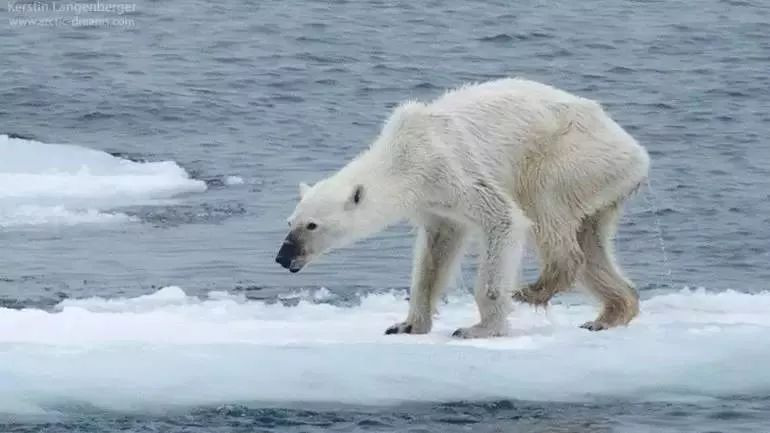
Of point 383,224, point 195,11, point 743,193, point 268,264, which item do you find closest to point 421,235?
point 383,224

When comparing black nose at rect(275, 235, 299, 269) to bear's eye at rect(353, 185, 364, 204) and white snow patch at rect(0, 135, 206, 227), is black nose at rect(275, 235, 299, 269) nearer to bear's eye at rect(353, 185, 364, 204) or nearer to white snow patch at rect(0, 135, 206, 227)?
bear's eye at rect(353, 185, 364, 204)

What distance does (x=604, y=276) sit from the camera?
9523 mm

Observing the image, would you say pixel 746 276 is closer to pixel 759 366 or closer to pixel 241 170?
pixel 759 366

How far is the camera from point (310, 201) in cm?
873

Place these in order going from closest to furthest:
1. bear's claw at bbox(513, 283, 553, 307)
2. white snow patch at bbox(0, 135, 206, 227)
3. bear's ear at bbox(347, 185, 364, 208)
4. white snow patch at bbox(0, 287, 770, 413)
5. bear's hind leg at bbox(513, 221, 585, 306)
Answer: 1. white snow patch at bbox(0, 287, 770, 413)
2. bear's ear at bbox(347, 185, 364, 208)
3. bear's hind leg at bbox(513, 221, 585, 306)
4. bear's claw at bbox(513, 283, 553, 307)
5. white snow patch at bbox(0, 135, 206, 227)

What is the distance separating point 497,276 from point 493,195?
0.42 meters

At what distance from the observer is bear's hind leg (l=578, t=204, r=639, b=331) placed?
31.2 ft

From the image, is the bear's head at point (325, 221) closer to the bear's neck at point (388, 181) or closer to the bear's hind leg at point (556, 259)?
the bear's neck at point (388, 181)

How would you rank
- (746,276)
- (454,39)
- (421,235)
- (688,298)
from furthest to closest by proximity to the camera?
1. (454,39)
2. (746,276)
3. (688,298)
4. (421,235)

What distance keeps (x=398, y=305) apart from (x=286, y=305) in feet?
2.83

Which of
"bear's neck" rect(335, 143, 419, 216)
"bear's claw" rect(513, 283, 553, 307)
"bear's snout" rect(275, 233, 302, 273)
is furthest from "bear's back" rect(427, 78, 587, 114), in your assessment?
"bear's snout" rect(275, 233, 302, 273)

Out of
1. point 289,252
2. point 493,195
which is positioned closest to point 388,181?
point 493,195

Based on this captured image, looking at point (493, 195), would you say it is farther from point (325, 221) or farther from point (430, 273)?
point (325, 221)

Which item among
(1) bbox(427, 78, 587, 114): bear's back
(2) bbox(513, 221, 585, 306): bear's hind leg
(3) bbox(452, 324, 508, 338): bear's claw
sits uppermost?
(1) bbox(427, 78, 587, 114): bear's back
